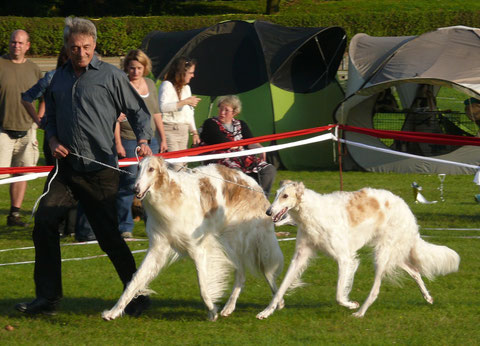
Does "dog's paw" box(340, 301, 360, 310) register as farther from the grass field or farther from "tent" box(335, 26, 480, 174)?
"tent" box(335, 26, 480, 174)

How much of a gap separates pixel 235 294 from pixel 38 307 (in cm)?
143

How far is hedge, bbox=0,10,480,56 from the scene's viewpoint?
27.3 m

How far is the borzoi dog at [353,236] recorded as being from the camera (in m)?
5.52

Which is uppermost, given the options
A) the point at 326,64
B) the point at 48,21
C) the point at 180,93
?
the point at 180,93

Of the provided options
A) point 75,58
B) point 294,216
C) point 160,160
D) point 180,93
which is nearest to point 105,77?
point 75,58

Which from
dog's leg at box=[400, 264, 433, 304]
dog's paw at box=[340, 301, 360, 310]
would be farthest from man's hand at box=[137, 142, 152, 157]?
dog's leg at box=[400, 264, 433, 304]

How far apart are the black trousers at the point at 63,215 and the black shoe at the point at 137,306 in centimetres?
21

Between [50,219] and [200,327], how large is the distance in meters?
1.28

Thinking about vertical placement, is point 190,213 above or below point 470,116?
above

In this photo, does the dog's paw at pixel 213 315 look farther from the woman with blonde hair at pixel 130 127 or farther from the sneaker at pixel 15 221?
the sneaker at pixel 15 221

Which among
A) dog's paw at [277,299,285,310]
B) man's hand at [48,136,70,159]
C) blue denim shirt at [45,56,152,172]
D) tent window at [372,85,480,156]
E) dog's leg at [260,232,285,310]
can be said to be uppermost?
blue denim shirt at [45,56,152,172]

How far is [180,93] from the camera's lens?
916cm

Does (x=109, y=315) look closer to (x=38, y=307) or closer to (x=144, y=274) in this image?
(x=144, y=274)

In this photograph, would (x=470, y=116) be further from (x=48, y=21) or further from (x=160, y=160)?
(x=48, y=21)
